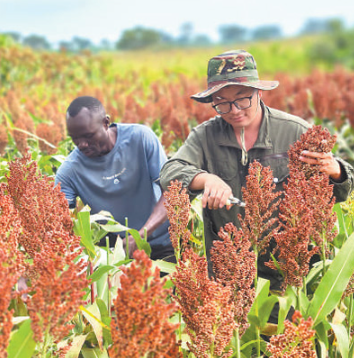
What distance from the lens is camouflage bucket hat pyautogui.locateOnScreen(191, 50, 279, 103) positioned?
2.82 metres

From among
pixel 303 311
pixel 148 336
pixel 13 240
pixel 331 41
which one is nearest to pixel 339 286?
pixel 303 311

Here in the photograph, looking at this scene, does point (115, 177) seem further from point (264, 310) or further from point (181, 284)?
point (181, 284)

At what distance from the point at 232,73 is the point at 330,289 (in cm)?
133

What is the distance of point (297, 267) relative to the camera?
70.1 inches

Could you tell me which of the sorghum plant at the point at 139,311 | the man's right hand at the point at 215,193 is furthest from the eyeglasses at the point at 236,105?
the sorghum plant at the point at 139,311

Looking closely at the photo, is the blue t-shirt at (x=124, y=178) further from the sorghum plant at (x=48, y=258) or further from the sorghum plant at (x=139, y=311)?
the sorghum plant at (x=139, y=311)

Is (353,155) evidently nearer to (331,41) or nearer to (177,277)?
(177,277)

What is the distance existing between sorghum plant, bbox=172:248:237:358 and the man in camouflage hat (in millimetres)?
1194

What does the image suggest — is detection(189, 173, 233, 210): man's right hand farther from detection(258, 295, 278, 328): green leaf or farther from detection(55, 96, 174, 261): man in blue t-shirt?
detection(55, 96, 174, 261): man in blue t-shirt

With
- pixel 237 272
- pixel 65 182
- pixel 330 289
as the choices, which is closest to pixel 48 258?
pixel 237 272

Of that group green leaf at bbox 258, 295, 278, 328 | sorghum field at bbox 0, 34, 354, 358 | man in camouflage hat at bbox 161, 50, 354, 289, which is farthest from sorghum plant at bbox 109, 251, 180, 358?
man in camouflage hat at bbox 161, 50, 354, 289

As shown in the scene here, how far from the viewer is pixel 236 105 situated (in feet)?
9.21

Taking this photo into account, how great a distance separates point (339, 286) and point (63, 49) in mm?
16200

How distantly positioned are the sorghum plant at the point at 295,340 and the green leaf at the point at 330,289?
51cm
